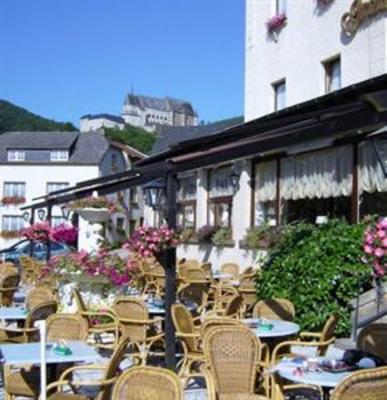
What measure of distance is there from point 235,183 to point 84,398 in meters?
12.7

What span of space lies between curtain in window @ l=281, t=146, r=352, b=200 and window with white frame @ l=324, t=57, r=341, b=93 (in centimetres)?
151

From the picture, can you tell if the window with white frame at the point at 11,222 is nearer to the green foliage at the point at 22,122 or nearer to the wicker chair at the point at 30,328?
the green foliage at the point at 22,122

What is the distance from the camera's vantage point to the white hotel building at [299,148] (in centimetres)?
1255

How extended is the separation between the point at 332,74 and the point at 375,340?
9608mm

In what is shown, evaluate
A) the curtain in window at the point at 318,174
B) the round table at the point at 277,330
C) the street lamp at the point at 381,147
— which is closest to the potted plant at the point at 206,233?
the curtain in window at the point at 318,174

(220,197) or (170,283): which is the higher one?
(220,197)

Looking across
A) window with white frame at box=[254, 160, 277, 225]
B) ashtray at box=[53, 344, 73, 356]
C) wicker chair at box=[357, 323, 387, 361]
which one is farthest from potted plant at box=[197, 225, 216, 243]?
ashtray at box=[53, 344, 73, 356]

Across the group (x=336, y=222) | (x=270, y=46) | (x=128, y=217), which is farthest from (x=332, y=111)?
(x=128, y=217)


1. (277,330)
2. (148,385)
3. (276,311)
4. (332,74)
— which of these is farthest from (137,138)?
(148,385)

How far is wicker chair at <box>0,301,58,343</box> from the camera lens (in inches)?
284

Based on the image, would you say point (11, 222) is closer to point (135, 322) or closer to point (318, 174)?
point (318, 174)

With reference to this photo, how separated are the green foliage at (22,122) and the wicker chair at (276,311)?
76013mm

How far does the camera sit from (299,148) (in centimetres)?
1301

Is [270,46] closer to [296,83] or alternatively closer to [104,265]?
[296,83]
